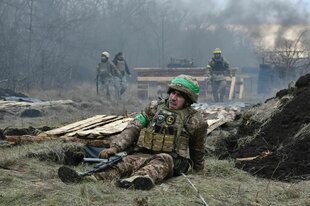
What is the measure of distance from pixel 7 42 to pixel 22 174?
18340 millimetres

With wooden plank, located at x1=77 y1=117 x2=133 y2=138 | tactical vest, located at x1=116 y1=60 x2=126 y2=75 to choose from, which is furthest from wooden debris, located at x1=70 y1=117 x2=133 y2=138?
tactical vest, located at x1=116 y1=60 x2=126 y2=75

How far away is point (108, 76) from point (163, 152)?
→ 46.5 feet

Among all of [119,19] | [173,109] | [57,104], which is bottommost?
[57,104]

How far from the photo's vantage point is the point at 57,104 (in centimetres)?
1559

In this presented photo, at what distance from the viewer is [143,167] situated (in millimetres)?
5000

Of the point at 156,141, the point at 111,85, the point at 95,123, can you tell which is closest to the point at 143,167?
the point at 156,141

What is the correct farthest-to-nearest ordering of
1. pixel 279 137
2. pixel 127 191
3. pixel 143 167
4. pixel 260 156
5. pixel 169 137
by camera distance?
pixel 279 137 → pixel 260 156 → pixel 169 137 → pixel 143 167 → pixel 127 191

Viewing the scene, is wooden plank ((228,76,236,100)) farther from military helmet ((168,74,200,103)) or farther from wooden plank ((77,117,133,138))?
military helmet ((168,74,200,103))

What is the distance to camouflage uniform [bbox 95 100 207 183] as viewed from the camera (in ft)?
17.0

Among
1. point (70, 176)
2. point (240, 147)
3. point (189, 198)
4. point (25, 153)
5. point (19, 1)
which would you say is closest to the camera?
point (189, 198)

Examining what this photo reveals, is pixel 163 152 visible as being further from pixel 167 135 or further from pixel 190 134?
pixel 190 134

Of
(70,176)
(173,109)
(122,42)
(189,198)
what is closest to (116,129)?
(173,109)

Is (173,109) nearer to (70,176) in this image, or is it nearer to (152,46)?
(70,176)

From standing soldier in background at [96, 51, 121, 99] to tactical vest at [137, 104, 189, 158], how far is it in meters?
Result: 13.9
